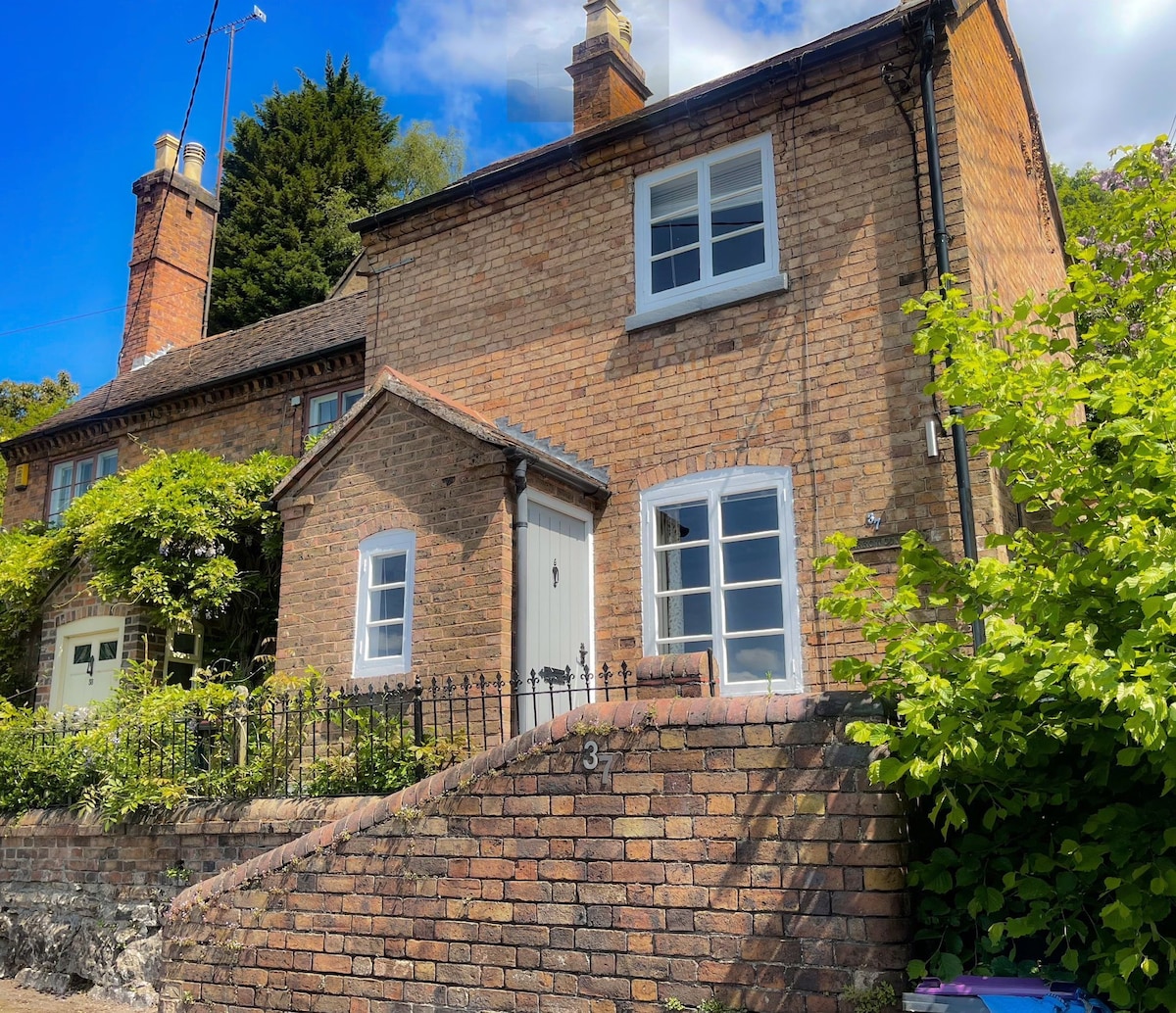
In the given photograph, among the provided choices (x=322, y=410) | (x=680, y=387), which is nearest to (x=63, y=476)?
(x=322, y=410)

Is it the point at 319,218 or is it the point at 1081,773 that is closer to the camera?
the point at 1081,773

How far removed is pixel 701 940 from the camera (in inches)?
217

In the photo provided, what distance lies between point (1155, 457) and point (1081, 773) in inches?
58.6

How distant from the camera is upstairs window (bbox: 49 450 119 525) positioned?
778 inches

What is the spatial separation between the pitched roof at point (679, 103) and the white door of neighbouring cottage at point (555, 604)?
14.4 ft

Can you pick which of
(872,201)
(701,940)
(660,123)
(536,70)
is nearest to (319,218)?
(536,70)

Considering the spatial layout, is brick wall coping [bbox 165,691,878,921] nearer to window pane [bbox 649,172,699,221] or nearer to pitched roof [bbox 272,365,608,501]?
pitched roof [bbox 272,365,608,501]

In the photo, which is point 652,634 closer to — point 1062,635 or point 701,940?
point 701,940

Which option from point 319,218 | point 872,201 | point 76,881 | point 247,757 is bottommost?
point 76,881

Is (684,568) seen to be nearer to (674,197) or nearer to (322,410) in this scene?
(674,197)

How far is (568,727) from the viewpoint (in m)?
6.25

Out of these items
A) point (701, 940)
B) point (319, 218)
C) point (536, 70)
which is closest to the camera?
point (701, 940)

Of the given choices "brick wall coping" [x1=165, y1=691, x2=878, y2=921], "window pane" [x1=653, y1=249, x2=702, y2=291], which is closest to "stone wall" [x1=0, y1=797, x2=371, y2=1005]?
"brick wall coping" [x1=165, y1=691, x2=878, y2=921]

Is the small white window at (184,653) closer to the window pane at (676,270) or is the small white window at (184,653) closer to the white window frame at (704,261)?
the white window frame at (704,261)
